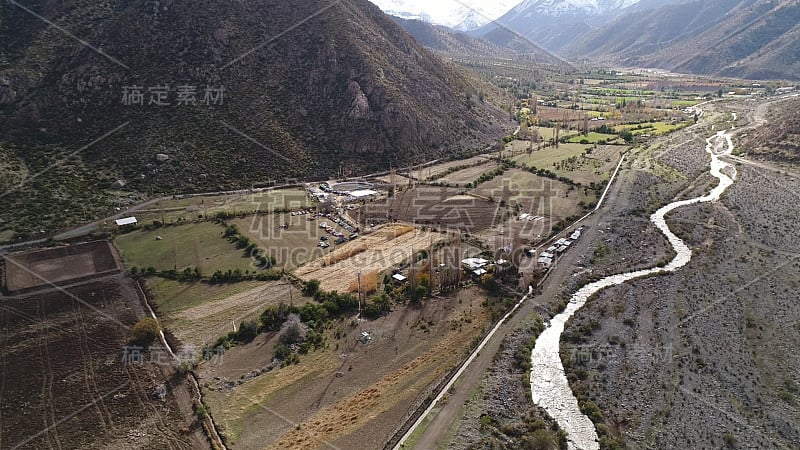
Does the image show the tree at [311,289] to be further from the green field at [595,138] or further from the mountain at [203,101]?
the green field at [595,138]

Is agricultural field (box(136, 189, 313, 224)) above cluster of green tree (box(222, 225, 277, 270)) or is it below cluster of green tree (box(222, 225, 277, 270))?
above

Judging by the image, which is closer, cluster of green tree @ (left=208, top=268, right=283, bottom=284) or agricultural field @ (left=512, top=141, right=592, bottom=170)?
cluster of green tree @ (left=208, top=268, right=283, bottom=284)

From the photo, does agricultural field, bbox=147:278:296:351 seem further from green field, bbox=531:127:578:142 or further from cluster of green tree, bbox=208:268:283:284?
green field, bbox=531:127:578:142

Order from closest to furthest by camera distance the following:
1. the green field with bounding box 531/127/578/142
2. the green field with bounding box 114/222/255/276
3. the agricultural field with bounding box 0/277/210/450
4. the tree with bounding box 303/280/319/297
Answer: the agricultural field with bounding box 0/277/210/450 < the tree with bounding box 303/280/319/297 < the green field with bounding box 114/222/255/276 < the green field with bounding box 531/127/578/142

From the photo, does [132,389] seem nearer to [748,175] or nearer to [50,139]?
[50,139]

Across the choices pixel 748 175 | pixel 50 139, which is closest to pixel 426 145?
pixel 748 175

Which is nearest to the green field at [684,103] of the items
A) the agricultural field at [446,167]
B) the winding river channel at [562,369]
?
the agricultural field at [446,167]

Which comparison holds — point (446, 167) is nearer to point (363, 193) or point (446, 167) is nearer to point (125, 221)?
point (363, 193)

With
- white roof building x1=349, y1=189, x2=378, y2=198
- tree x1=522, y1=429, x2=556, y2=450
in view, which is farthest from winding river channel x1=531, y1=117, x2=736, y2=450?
white roof building x1=349, y1=189, x2=378, y2=198
